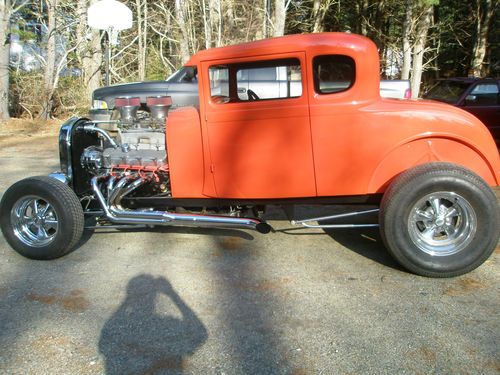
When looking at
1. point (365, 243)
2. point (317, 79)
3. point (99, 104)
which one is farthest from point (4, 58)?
point (365, 243)

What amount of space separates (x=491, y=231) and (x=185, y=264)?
2563mm

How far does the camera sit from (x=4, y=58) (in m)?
13.9

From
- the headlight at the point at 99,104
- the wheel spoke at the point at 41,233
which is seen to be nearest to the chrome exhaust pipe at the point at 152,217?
the wheel spoke at the point at 41,233

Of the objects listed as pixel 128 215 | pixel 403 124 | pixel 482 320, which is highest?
pixel 403 124

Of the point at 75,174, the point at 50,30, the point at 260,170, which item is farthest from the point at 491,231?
the point at 50,30

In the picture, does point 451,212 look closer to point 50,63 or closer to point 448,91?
point 448,91

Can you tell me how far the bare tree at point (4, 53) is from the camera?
13641mm

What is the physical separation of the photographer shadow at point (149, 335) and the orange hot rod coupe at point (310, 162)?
0.96 meters

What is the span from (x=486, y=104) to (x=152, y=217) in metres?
8.31

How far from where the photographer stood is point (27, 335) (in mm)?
3037

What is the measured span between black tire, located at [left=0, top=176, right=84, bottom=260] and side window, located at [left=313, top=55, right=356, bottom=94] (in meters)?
2.40

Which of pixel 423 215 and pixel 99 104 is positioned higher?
pixel 99 104

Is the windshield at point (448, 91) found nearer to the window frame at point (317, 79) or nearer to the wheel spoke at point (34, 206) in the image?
the window frame at point (317, 79)

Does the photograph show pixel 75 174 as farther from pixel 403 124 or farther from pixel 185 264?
pixel 403 124
